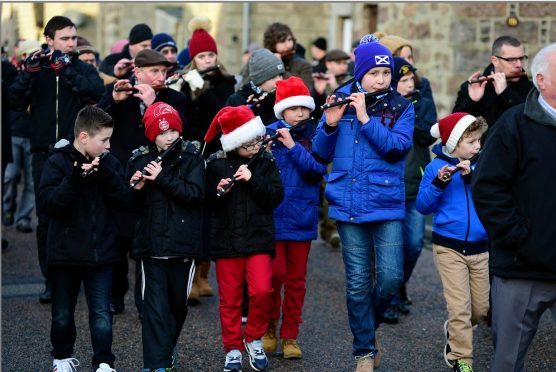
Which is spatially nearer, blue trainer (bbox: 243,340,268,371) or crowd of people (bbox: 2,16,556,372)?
crowd of people (bbox: 2,16,556,372)

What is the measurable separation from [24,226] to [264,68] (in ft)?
16.7

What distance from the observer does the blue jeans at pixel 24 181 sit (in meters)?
11.7

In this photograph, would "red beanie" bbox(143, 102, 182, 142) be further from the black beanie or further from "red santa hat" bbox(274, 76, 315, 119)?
the black beanie

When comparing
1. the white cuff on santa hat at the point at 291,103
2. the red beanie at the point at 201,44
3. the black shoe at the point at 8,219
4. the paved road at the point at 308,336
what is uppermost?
the red beanie at the point at 201,44

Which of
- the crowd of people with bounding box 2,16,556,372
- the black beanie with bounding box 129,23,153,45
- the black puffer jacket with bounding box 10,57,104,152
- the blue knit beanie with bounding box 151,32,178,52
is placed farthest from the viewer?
the blue knit beanie with bounding box 151,32,178,52

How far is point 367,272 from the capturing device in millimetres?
6230

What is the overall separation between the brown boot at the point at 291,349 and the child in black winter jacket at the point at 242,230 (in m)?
0.33

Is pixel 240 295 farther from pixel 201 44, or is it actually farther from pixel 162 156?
pixel 201 44

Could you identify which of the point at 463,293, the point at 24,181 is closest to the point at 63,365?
the point at 463,293

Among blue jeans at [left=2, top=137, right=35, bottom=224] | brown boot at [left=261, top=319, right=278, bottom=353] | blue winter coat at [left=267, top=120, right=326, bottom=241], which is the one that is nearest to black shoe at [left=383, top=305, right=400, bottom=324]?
brown boot at [left=261, top=319, right=278, bottom=353]

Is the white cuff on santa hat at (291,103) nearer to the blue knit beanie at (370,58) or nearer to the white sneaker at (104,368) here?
the blue knit beanie at (370,58)

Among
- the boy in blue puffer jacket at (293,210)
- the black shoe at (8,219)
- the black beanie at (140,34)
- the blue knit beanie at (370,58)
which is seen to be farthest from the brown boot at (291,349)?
the black shoe at (8,219)

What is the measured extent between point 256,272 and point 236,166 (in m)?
0.66

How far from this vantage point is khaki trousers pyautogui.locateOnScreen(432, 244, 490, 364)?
20.6ft
